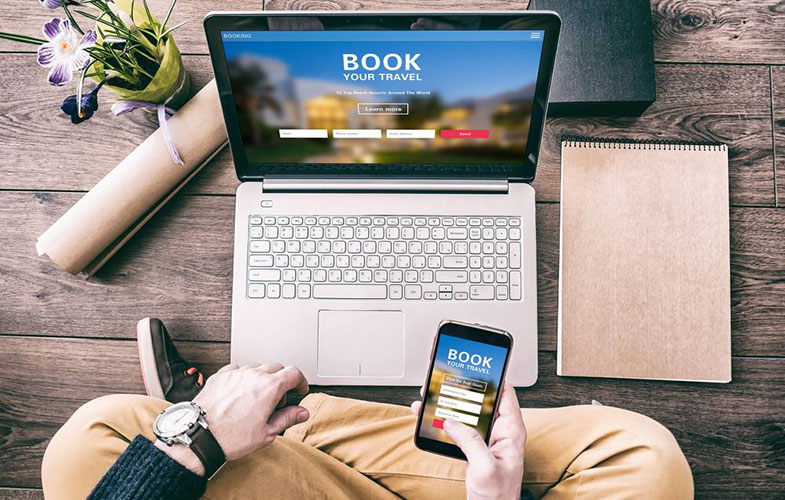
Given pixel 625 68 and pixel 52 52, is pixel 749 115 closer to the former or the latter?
pixel 625 68

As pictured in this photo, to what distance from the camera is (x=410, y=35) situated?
661 millimetres

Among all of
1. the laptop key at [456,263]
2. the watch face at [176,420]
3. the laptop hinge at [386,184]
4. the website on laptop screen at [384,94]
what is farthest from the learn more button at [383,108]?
the watch face at [176,420]

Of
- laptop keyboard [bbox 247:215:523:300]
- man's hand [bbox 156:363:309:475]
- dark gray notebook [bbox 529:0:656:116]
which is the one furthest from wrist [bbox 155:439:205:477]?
dark gray notebook [bbox 529:0:656:116]

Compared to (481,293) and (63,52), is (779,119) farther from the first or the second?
(63,52)

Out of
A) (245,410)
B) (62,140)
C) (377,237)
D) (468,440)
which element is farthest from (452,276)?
(62,140)

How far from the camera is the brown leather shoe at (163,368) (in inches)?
33.0

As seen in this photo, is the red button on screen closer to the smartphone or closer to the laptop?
the laptop

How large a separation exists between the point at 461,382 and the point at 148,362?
49 cm

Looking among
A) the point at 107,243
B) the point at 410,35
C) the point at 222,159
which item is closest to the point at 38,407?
the point at 107,243

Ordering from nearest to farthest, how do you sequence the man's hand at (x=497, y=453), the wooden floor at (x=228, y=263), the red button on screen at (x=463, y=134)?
the man's hand at (x=497, y=453), the red button on screen at (x=463, y=134), the wooden floor at (x=228, y=263)

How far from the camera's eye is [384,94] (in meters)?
0.72

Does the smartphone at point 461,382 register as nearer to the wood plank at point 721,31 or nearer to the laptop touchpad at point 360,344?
the laptop touchpad at point 360,344

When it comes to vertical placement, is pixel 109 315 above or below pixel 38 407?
above

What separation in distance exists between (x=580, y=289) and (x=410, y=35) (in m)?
0.48
